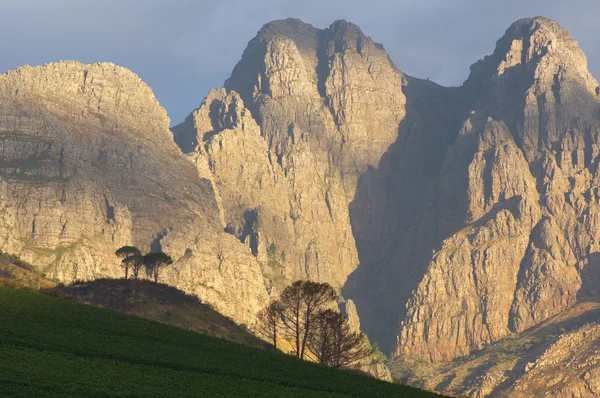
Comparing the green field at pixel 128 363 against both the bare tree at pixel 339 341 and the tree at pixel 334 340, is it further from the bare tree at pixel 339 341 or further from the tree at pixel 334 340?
the bare tree at pixel 339 341

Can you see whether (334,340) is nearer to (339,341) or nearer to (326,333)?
(326,333)

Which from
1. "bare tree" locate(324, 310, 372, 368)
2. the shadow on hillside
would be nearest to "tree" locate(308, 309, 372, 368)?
"bare tree" locate(324, 310, 372, 368)

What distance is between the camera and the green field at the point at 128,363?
8806 cm

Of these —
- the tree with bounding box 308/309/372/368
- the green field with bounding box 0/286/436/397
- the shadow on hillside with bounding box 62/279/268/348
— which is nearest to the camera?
the green field with bounding box 0/286/436/397

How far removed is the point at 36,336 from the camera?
108m

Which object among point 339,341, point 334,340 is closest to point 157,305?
point 334,340

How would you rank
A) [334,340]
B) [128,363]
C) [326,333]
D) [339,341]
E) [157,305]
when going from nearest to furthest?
1. [128,363]
2. [339,341]
3. [326,333]
4. [334,340]
5. [157,305]

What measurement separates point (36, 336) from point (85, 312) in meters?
21.9

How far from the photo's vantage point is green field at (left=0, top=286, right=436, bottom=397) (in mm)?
88062

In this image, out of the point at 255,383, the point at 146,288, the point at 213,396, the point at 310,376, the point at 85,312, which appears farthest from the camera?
the point at 146,288

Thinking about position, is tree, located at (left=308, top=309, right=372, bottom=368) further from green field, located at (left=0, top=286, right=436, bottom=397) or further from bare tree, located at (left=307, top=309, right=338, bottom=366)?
green field, located at (left=0, top=286, right=436, bottom=397)

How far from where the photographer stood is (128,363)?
102 m

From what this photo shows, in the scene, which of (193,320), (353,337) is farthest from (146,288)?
(353,337)

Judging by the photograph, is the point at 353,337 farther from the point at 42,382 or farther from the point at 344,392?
the point at 42,382
